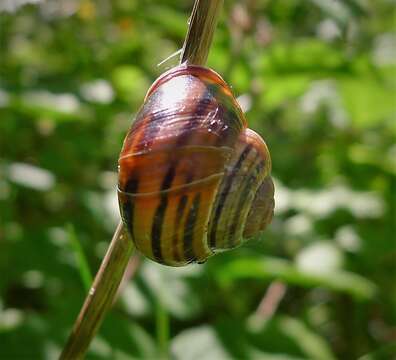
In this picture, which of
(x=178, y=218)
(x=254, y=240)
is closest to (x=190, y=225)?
(x=178, y=218)

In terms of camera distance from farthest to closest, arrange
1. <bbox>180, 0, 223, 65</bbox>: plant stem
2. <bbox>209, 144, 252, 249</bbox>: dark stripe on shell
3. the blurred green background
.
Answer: the blurred green background
<bbox>209, 144, 252, 249</bbox>: dark stripe on shell
<bbox>180, 0, 223, 65</bbox>: plant stem

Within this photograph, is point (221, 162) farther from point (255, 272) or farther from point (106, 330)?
point (255, 272)

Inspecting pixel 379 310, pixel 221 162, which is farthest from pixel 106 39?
pixel 221 162

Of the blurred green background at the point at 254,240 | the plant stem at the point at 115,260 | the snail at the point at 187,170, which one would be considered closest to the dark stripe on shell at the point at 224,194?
the snail at the point at 187,170

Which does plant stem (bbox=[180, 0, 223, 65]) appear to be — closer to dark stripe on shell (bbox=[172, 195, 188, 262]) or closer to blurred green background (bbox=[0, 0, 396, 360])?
dark stripe on shell (bbox=[172, 195, 188, 262])

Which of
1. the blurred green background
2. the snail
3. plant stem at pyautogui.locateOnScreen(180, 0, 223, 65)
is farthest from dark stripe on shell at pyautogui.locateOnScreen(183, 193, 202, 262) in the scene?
the blurred green background

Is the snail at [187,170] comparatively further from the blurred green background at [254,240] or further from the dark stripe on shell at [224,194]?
the blurred green background at [254,240]

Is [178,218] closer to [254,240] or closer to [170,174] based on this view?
[170,174]
